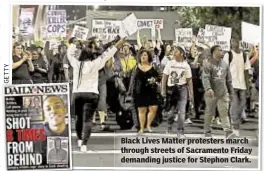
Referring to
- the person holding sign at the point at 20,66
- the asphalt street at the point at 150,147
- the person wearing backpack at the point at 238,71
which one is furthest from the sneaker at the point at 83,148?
the person wearing backpack at the point at 238,71

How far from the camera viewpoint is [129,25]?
0.61 meters

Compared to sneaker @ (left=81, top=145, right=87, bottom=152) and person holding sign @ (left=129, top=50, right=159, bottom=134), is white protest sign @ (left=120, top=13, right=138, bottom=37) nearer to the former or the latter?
person holding sign @ (left=129, top=50, right=159, bottom=134)

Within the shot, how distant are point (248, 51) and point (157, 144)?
188mm

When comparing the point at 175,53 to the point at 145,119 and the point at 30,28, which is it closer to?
the point at 145,119

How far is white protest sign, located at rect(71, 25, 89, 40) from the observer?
61cm

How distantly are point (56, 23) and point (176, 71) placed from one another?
0.61 feet

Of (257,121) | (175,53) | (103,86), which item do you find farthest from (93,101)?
(257,121)

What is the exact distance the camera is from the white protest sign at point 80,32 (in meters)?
0.61

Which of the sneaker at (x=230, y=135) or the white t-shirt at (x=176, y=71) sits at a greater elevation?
the white t-shirt at (x=176, y=71)

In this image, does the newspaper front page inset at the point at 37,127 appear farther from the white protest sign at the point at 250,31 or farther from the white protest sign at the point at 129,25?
the white protest sign at the point at 250,31

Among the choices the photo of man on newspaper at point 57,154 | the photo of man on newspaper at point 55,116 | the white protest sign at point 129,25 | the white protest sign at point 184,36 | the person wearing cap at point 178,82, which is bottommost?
the photo of man on newspaper at point 57,154

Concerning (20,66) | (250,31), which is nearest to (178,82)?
(250,31)

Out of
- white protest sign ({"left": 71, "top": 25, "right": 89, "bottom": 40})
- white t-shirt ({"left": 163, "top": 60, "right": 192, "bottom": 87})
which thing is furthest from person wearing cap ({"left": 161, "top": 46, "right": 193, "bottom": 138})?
white protest sign ({"left": 71, "top": 25, "right": 89, "bottom": 40})

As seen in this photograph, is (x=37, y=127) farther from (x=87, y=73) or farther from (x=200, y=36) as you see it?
(x=200, y=36)
